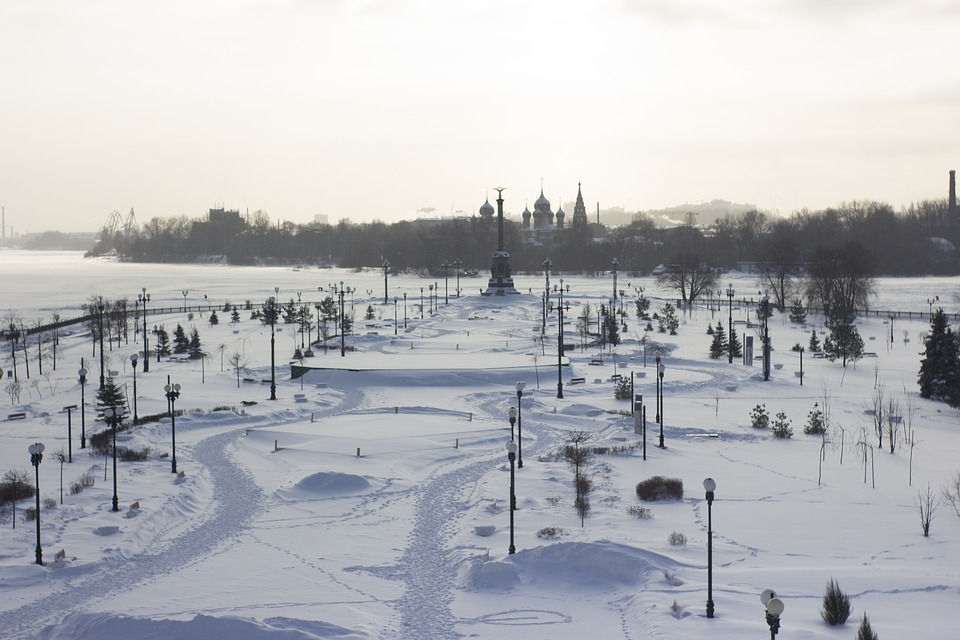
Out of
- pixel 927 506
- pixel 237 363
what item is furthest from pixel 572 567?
pixel 237 363

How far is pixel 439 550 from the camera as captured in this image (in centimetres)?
1916

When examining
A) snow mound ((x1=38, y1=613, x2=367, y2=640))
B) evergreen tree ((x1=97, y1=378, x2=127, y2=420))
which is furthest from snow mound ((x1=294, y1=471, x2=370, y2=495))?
evergreen tree ((x1=97, y1=378, x2=127, y2=420))

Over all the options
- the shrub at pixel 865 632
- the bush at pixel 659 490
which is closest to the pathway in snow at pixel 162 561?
the bush at pixel 659 490

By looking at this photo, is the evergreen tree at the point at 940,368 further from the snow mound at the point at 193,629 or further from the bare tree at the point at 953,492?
the snow mound at the point at 193,629

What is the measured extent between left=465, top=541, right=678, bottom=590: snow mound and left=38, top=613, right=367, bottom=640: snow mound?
3317mm

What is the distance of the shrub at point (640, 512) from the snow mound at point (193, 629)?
8207 millimetres

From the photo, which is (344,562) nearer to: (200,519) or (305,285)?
(200,519)

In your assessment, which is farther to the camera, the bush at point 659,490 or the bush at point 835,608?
the bush at point 659,490

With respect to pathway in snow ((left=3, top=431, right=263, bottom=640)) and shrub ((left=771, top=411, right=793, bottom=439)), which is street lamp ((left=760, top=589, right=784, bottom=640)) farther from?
shrub ((left=771, top=411, right=793, bottom=439))

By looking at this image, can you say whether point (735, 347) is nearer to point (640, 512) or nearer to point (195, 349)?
point (195, 349)

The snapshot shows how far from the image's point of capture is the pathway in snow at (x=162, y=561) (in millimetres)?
15859

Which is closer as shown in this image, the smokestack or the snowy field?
the snowy field

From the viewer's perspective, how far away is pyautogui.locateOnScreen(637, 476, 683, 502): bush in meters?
22.6

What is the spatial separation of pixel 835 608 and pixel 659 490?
8.06 metres
